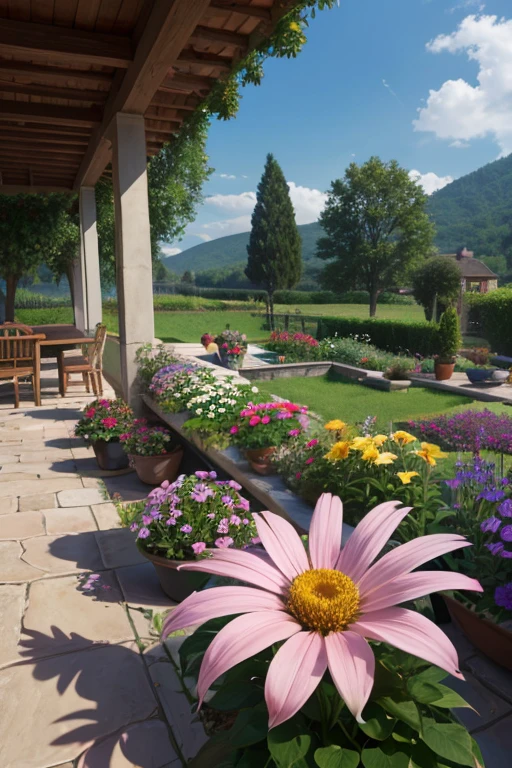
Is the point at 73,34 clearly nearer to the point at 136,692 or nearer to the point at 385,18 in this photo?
the point at 136,692

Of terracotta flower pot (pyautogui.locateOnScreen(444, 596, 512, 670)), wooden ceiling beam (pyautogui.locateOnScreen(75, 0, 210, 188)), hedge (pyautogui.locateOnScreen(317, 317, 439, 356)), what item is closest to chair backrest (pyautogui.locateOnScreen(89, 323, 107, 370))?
wooden ceiling beam (pyautogui.locateOnScreen(75, 0, 210, 188))

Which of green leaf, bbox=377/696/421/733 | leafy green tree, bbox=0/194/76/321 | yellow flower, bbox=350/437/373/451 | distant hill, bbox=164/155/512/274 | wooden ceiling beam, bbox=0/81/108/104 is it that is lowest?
green leaf, bbox=377/696/421/733

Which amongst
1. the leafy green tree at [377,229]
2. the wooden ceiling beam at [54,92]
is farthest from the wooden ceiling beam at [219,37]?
the leafy green tree at [377,229]

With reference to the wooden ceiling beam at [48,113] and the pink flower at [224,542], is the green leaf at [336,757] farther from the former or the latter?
the wooden ceiling beam at [48,113]

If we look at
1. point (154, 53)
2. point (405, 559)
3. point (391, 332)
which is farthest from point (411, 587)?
point (391, 332)

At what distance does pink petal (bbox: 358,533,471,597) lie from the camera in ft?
3.00

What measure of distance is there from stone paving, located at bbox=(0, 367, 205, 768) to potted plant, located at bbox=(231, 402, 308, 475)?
766mm

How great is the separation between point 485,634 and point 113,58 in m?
3.95

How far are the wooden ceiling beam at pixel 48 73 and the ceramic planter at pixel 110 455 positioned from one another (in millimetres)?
2821

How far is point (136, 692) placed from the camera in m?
1.72

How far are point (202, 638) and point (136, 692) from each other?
77 cm

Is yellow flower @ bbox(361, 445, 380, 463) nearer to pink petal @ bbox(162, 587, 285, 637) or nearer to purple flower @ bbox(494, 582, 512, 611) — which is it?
purple flower @ bbox(494, 582, 512, 611)

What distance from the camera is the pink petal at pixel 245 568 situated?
2.99ft

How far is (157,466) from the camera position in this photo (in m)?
3.91
